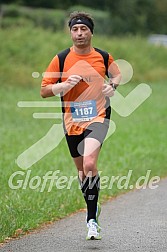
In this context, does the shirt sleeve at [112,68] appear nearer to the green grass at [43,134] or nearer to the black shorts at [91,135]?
the black shorts at [91,135]

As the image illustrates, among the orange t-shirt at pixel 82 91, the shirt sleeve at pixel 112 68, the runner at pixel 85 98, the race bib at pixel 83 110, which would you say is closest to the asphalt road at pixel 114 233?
the runner at pixel 85 98

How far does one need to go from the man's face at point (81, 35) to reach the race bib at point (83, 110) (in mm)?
587

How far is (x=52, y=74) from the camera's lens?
809cm

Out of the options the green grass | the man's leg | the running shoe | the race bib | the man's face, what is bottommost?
the green grass

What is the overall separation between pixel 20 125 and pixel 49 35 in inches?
686

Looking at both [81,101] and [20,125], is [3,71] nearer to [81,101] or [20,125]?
[20,125]

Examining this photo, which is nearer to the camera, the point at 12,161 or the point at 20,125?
the point at 12,161

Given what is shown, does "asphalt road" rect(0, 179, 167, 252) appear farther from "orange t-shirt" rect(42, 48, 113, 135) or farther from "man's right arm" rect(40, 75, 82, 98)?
"man's right arm" rect(40, 75, 82, 98)

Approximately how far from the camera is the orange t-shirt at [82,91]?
8.07 meters

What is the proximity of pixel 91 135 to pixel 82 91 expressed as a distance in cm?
45

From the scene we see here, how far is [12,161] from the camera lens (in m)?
14.4

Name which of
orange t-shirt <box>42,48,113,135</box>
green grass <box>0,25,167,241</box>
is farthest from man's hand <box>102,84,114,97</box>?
green grass <box>0,25,167,241</box>

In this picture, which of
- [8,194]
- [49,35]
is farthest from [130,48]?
[8,194]

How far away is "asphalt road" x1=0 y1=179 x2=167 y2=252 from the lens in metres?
7.78
